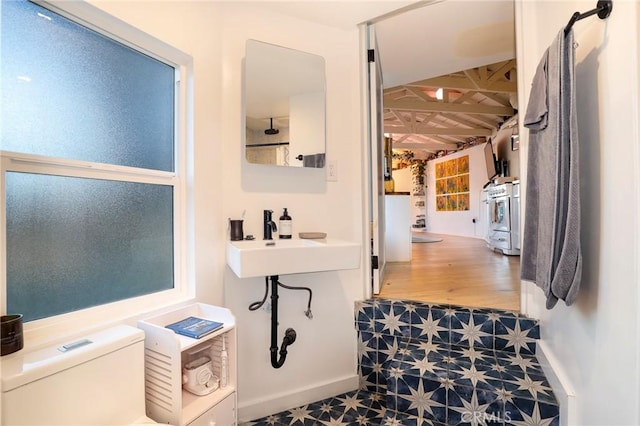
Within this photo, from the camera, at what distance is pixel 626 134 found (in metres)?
0.82

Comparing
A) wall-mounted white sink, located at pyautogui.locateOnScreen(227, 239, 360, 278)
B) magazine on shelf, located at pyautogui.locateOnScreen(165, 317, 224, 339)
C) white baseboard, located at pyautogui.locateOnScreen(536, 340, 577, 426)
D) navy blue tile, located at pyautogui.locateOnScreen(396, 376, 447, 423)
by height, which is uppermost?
wall-mounted white sink, located at pyautogui.locateOnScreen(227, 239, 360, 278)

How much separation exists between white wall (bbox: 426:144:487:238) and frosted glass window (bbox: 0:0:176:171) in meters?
6.79

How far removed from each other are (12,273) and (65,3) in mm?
1038

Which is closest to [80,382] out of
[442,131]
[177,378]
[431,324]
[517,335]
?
[177,378]

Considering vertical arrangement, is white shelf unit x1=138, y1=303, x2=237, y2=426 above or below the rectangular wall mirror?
below

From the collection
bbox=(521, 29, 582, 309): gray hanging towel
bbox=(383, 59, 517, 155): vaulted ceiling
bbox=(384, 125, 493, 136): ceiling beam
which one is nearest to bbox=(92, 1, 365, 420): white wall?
bbox=(521, 29, 582, 309): gray hanging towel

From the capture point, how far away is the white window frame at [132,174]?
3.33 feet

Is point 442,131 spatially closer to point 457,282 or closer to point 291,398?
point 457,282

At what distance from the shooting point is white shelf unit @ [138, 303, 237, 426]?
108cm

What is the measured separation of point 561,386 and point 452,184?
7.14m

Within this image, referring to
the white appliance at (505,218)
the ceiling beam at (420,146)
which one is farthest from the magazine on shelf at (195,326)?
the ceiling beam at (420,146)

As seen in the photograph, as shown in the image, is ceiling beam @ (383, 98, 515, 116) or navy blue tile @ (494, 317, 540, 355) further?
ceiling beam @ (383, 98, 515, 116)

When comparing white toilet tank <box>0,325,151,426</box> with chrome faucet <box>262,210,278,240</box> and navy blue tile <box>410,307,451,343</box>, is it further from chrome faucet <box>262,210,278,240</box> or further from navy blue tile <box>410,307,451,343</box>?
navy blue tile <box>410,307,451,343</box>

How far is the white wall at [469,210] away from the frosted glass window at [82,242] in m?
6.86
